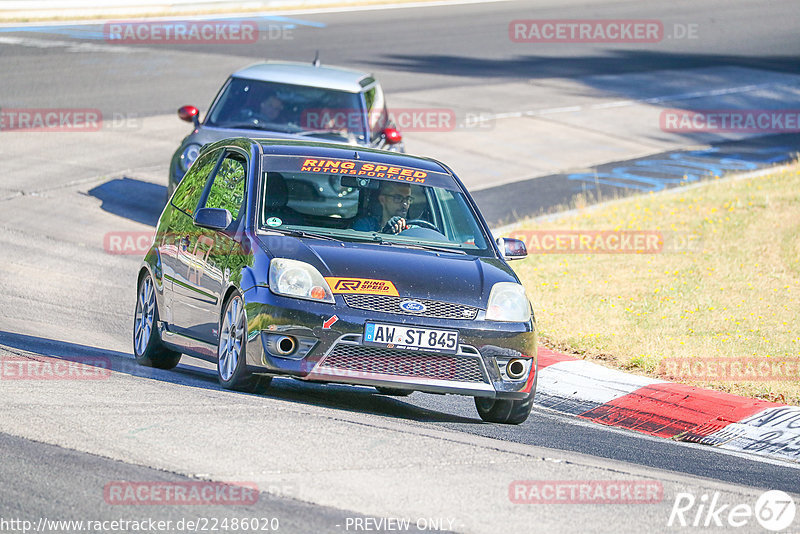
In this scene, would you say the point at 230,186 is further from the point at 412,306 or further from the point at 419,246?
the point at 412,306

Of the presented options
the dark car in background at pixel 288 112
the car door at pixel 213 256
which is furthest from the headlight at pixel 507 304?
the dark car in background at pixel 288 112

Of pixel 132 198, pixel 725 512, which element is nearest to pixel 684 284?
pixel 132 198

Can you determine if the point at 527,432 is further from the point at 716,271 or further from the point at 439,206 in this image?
the point at 716,271

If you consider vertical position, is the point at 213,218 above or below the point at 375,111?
above

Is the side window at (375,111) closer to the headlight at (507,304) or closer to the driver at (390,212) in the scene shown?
the driver at (390,212)

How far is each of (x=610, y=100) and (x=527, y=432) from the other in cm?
2052

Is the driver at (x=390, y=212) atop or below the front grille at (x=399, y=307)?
atop

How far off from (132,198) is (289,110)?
10.5ft

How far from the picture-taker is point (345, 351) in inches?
298

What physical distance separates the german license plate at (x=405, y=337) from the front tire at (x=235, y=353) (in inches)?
29.7

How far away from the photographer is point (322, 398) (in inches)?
333

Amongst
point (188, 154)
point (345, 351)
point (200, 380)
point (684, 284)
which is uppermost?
point (345, 351)

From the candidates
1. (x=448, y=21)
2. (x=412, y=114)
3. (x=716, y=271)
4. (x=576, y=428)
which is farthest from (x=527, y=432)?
(x=448, y=21)

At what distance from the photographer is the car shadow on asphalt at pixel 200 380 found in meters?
8.14
